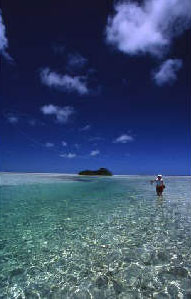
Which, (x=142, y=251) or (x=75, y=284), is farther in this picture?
(x=142, y=251)

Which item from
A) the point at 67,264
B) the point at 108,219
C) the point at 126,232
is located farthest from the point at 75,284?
the point at 108,219

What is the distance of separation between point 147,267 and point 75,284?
3.26m

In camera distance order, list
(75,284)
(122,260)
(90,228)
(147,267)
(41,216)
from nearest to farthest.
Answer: (75,284), (147,267), (122,260), (90,228), (41,216)

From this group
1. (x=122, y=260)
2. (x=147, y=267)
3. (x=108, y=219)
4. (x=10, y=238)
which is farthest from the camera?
(x=108, y=219)

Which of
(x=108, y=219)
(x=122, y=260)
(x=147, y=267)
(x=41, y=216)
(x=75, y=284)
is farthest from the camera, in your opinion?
(x=41, y=216)

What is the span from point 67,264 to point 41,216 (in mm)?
9957

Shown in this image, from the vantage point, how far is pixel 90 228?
1566cm

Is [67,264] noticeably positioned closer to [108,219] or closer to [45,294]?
[45,294]

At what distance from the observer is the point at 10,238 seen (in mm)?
13891

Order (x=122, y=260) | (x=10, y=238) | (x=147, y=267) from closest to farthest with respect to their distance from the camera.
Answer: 1. (x=147, y=267)
2. (x=122, y=260)
3. (x=10, y=238)

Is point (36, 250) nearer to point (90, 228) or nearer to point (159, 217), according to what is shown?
point (90, 228)

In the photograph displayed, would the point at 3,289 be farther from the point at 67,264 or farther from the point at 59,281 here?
the point at 67,264

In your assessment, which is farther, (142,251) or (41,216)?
(41,216)

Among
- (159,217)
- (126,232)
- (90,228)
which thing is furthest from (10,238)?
(159,217)
